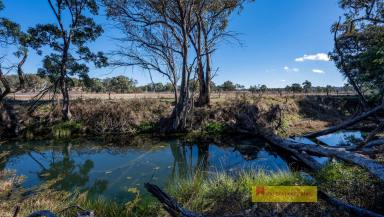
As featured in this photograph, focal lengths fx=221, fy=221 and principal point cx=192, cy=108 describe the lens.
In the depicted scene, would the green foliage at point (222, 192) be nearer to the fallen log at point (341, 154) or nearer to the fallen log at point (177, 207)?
the fallen log at point (341, 154)

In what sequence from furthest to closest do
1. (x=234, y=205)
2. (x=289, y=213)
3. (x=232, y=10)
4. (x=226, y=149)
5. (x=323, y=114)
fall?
(x=323, y=114) → (x=232, y=10) → (x=226, y=149) → (x=234, y=205) → (x=289, y=213)

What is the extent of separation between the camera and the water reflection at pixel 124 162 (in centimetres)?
633

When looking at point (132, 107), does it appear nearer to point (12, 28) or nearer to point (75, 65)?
point (75, 65)

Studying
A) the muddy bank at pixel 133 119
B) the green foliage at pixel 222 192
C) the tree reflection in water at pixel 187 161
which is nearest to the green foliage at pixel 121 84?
the muddy bank at pixel 133 119

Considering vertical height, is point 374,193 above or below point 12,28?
below

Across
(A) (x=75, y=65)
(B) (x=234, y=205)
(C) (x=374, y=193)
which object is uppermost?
(A) (x=75, y=65)

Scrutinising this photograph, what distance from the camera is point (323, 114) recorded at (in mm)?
18312

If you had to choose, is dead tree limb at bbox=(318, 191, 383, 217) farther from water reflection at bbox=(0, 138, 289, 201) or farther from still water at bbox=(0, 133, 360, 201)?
still water at bbox=(0, 133, 360, 201)

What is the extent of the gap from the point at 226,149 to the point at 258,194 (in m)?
5.91

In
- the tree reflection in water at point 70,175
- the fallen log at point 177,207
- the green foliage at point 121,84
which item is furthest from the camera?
the green foliage at point 121,84

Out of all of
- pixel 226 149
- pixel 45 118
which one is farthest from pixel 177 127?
pixel 45 118

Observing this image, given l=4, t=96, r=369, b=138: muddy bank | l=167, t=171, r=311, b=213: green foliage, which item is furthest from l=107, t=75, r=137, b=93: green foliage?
l=167, t=171, r=311, b=213: green foliage

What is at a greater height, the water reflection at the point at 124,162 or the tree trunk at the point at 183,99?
the tree trunk at the point at 183,99

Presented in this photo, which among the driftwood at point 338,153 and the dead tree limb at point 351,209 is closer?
the dead tree limb at point 351,209
